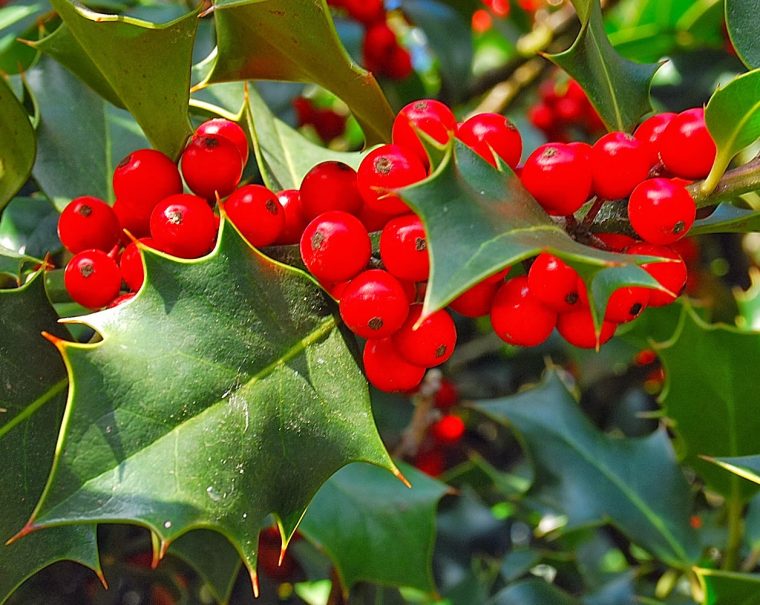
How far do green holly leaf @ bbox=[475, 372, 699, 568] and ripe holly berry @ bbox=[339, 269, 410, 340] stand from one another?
651mm

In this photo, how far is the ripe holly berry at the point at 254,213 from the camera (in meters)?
0.81

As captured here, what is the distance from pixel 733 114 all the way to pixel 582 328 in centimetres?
24

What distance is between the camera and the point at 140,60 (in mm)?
857

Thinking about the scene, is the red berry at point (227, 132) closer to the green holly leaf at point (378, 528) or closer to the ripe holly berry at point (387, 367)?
the ripe holly berry at point (387, 367)

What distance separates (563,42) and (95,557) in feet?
6.07

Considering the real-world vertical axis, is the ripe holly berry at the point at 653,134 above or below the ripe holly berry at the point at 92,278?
below

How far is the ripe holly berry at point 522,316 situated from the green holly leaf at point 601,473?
0.60 meters

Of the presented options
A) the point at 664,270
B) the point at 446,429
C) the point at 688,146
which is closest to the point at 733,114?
the point at 688,146

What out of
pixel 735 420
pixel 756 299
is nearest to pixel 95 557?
pixel 735 420


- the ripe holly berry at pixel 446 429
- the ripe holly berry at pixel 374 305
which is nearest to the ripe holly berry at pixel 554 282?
the ripe holly berry at pixel 374 305

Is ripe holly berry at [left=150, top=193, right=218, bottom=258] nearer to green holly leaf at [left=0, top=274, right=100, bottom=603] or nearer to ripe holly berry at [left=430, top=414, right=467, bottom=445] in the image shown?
green holly leaf at [left=0, top=274, right=100, bottom=603]

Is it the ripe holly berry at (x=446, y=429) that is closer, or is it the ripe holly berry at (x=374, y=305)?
the ripe holly berry at (x=374, y=305)

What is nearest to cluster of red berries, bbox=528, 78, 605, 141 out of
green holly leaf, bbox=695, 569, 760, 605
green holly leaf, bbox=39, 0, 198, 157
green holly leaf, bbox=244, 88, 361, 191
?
green holly leaf, bbox=244, 88, 361, 191

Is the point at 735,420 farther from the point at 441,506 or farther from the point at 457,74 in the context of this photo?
the point at 457,74
